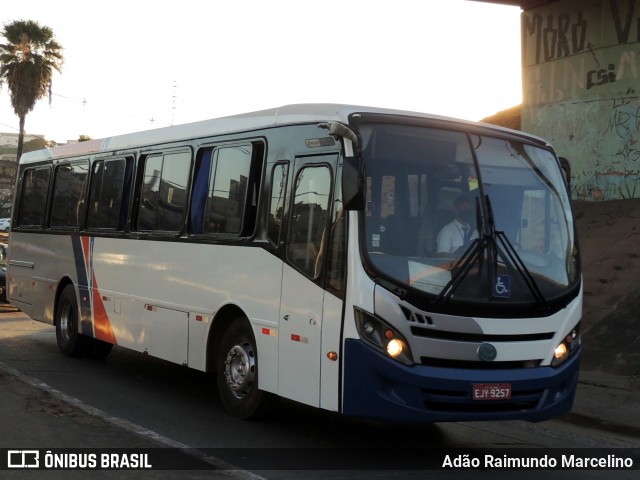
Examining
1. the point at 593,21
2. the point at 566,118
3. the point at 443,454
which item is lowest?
the point at 443,454

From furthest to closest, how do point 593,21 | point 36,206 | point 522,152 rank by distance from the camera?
point 593,21 → point 36,206 → point 522,152

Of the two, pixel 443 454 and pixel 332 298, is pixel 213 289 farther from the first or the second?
pixel 443 454

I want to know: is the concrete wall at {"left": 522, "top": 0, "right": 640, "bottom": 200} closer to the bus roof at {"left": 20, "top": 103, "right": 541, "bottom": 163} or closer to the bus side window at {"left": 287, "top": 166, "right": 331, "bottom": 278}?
the bus roof at {"left": 20, "top": 103, "right": 541, "bottom": 163}

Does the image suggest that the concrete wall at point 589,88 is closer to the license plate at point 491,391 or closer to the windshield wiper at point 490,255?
the windshield wiper at point 490,255

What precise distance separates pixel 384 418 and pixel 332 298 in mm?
1069

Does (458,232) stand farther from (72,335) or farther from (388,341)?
(72,335)

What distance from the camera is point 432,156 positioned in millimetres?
7766

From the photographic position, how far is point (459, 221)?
299 inches

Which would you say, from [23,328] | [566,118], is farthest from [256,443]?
[566,118]

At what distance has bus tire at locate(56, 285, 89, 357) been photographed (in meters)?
12.9

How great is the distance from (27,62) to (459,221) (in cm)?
A: 3891

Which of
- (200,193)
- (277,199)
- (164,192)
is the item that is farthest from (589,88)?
(277,199)

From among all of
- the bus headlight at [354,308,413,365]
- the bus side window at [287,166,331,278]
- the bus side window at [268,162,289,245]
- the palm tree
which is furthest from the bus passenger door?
the palm tree

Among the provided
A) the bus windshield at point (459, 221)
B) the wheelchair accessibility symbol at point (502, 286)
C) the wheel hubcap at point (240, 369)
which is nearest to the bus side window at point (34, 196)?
the wheel hubcap at point (240, 369)
